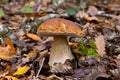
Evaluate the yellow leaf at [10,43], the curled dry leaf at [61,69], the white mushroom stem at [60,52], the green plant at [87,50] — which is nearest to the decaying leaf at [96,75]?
the curled dry leaf at [61,69]

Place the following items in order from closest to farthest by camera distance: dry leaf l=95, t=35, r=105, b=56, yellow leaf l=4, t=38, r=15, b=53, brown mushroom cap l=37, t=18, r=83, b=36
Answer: brown mushroom cap l=37, t=18, r=83, b=36, dry leaf l=95, t=35, r=105, b=56, yellow leaf l=4, t=38, r=15, b=53

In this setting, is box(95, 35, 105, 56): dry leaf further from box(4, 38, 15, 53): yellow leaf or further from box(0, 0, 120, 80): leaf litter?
box(4, 38, 15, 53): yellow leaf

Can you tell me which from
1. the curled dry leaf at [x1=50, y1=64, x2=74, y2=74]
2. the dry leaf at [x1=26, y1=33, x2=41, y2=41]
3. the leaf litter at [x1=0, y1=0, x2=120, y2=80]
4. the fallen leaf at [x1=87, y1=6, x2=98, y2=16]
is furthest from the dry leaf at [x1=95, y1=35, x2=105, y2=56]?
the fallen leaf at [x1=87, y1=6, x2=98, y2=16]

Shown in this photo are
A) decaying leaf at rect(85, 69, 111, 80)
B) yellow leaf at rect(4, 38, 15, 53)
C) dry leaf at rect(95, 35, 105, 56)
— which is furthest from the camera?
yellow leaf at rect(4, 38, 15, 53)

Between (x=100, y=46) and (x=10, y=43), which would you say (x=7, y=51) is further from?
(x=100, y=46)

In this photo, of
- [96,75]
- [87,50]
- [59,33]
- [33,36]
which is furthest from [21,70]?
[33,36]

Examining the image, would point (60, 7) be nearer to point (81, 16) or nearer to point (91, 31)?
point (81, 16)
